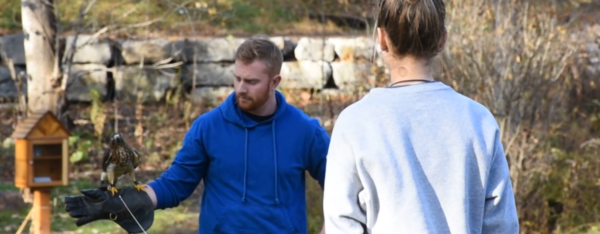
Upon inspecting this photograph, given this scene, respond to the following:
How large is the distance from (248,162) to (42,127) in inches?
89.7

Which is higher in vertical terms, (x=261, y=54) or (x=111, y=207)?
(x=261, y=54)

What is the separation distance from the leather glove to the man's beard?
51 centimetres

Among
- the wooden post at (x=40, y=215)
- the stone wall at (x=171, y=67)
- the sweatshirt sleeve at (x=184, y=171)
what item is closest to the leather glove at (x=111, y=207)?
the sweatshirt sleeve at (x=184, y=171)

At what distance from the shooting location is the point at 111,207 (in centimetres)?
363

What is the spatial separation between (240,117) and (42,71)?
261 inches

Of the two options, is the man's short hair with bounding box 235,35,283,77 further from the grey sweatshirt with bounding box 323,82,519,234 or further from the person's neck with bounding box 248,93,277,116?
the grey sweatshirt with bounding box 323,82,519,234

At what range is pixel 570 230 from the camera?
24.3 feet

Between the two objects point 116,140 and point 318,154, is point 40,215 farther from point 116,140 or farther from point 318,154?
point 318,154

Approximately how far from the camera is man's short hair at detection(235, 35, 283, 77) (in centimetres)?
377

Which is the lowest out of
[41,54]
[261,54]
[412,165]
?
[41,54]

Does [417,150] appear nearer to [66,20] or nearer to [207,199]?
[207,199]

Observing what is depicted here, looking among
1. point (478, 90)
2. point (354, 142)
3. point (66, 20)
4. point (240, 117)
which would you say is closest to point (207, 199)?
point (240, 117)

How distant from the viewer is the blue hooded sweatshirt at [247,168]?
3.76 m

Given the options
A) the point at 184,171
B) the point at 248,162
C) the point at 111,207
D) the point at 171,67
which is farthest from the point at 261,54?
the point at 171,67
